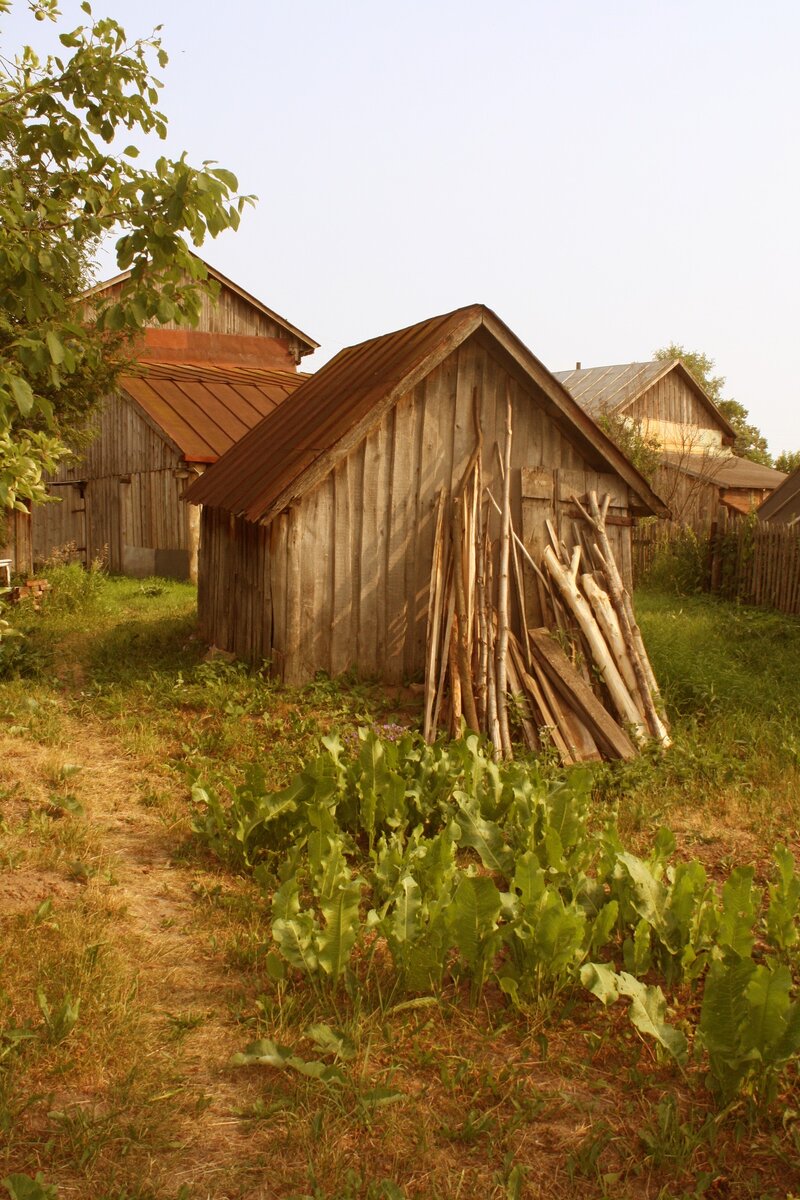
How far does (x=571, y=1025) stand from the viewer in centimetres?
431

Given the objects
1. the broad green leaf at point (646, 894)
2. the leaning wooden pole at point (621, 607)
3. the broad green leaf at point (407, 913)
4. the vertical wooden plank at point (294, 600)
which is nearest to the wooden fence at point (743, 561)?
the leaning wooden pole at point (621, 607)

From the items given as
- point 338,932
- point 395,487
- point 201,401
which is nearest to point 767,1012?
point 338,932

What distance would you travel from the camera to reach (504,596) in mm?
8836

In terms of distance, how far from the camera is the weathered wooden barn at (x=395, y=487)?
9.32m

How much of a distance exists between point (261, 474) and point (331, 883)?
232 inches

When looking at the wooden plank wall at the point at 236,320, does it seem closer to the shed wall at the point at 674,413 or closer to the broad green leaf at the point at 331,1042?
the shed wall at the point at 674,413

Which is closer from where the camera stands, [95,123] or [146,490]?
[95,123]

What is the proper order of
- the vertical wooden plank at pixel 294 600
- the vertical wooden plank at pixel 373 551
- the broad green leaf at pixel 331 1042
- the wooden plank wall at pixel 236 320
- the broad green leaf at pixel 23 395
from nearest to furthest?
the broad green leaf at pixel 23 395, the broad green leaf at pixel 331 1042, the vertical wooden plank at pixel 294 600, the vertical wooden plank at pixel 373 551, the wooden plank wall at pixel 236 320

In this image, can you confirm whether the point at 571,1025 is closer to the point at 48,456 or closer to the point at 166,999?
the point at 166,999

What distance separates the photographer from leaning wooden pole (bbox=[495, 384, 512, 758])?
8352mm

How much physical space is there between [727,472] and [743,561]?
44.4 ft

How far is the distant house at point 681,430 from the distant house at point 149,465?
10930mm

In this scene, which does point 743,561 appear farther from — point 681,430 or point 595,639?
point 681,430

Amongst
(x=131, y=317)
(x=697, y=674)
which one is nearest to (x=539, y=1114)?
(x=131, y=317)
